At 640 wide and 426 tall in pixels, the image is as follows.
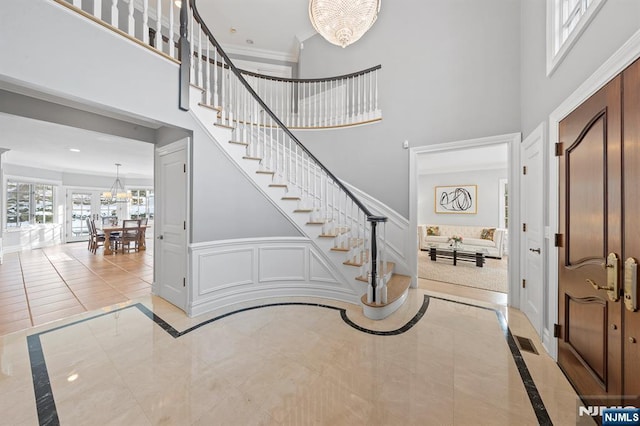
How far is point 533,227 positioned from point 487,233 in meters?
4.48

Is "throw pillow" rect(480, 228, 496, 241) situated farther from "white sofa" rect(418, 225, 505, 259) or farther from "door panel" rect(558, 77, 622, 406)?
"door panel" rect(558, 77, 622, 406)

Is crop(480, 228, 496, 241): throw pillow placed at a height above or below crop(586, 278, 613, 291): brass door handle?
below

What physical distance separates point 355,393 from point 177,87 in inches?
128

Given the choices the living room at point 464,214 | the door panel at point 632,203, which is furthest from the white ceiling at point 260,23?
the door panel at point 632,203

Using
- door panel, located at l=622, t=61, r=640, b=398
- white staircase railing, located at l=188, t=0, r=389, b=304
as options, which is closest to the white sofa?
white staircase railing, located at l=188, t=0, r=389, b=304

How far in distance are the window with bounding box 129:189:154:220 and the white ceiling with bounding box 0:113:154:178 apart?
1957 mm

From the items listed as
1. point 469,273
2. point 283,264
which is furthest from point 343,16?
point 469,273

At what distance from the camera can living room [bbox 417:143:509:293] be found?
17.2 ft

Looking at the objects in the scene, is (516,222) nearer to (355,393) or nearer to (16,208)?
(355,393)

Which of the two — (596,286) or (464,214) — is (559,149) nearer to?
(596,286)

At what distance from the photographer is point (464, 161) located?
6613 millimetres

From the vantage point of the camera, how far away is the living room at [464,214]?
5234 millimetres

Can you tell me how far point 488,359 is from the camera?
6.50ft

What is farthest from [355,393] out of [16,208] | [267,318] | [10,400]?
[16,208]
